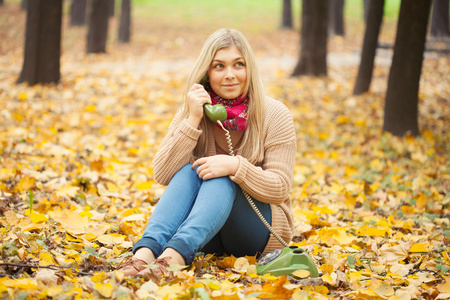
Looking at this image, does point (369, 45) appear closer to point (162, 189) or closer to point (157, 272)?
point (162, 189)

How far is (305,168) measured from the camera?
5.00m

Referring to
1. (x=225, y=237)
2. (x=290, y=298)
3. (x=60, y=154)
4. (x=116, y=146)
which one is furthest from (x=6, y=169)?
(x=290, y=298)

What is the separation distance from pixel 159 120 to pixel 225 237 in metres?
4.18

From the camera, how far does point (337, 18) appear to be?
56.6 feet

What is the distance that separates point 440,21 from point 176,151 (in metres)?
13.1

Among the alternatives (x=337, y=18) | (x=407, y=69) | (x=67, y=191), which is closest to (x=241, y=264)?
(x=67, y=191)

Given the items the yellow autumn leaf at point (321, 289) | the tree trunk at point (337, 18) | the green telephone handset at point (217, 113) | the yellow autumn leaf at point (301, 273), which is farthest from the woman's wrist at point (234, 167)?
the tree trunk at point (337, 18)

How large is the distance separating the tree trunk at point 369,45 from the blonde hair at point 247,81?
19.8 feet

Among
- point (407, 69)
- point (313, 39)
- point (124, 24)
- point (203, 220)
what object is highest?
point (124, 24)

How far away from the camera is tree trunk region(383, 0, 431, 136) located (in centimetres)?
584

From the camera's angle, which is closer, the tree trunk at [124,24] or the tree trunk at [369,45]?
the tree trunk at [369,45]

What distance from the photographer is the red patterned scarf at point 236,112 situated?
2.61 meters

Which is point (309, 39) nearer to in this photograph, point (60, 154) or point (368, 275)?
point (60, 154)

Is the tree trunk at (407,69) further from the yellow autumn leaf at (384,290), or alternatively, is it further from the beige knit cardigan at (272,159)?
the yellow autumn leaf at (384,290)
